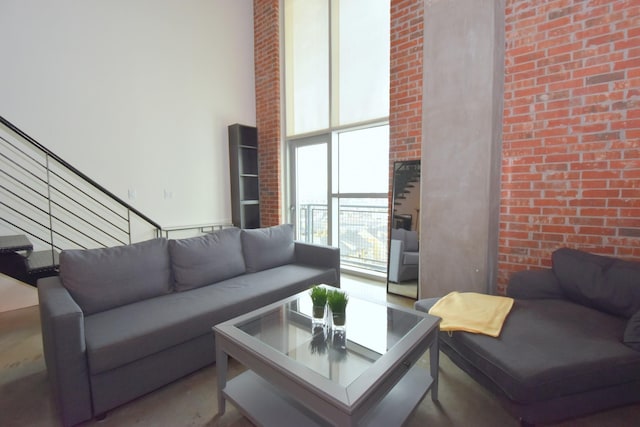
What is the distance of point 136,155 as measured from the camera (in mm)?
3584

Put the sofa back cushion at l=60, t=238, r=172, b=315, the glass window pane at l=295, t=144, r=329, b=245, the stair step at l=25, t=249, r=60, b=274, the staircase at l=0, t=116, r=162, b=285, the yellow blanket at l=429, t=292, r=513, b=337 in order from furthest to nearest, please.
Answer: the glass window pane at l=295, t=144, r=329, b=245
the staircase at l=0, t=116, r=162, b=285
the stair step at l=25, t=249, r=60, b=274
the sofa back cushion at l=60, t=238, r=172, b=315
the yellow blanket at l=429, t=292, r=513, b=337

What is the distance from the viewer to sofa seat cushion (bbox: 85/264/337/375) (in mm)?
1527

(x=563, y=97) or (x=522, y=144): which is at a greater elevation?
(x=563, y=97)

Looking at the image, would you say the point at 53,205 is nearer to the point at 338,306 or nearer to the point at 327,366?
the point at 338,306

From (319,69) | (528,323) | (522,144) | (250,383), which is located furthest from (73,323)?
(319,69)

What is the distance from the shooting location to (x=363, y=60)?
360 centimetres

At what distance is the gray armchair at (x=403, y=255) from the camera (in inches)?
125

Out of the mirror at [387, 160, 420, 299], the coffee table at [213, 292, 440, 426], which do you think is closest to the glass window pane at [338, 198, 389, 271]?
the mirror at [387, 160, 420, 299]

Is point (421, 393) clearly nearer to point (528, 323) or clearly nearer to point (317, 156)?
point (528, 323)

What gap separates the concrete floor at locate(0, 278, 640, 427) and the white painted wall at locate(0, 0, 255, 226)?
2221 mm

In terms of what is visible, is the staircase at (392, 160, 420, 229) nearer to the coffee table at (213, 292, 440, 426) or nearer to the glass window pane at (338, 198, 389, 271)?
the glass window pane at (338, 198, 389, 271)

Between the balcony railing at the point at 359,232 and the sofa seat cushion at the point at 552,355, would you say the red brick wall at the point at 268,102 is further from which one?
Result: the sofa seat cushion at the point at 552,355

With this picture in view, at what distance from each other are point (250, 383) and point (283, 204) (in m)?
3.31

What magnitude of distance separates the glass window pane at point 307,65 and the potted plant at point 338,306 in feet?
10.1
